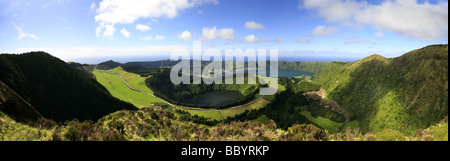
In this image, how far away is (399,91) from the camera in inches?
4540

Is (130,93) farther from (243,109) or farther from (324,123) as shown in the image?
(324,123)

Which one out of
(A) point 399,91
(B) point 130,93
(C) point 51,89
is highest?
(C) point 51,89

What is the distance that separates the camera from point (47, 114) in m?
53.8

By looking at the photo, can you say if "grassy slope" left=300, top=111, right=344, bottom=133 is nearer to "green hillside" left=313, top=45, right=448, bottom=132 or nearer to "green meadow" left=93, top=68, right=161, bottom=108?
"green hillside" left=313, top=45, right=448, bottom=132

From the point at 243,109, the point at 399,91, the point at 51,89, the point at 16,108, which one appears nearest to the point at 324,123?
the point at 243,109

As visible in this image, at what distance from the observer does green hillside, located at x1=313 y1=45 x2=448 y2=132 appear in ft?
307

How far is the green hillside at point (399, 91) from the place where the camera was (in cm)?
9360

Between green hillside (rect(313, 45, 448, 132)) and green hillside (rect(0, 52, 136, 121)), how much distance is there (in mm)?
140626

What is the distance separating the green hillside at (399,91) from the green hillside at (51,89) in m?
141

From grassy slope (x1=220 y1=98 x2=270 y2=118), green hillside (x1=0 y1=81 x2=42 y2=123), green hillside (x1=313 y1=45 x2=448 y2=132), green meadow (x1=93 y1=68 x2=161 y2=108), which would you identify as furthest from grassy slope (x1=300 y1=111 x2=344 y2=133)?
green hillside (x1=0 y1=81 x2=42 y2=123)

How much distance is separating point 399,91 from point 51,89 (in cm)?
19931

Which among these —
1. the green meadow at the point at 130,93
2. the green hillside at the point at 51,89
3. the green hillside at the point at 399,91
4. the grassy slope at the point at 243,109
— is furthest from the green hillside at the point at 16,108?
the green hillside at the point at 399,91
